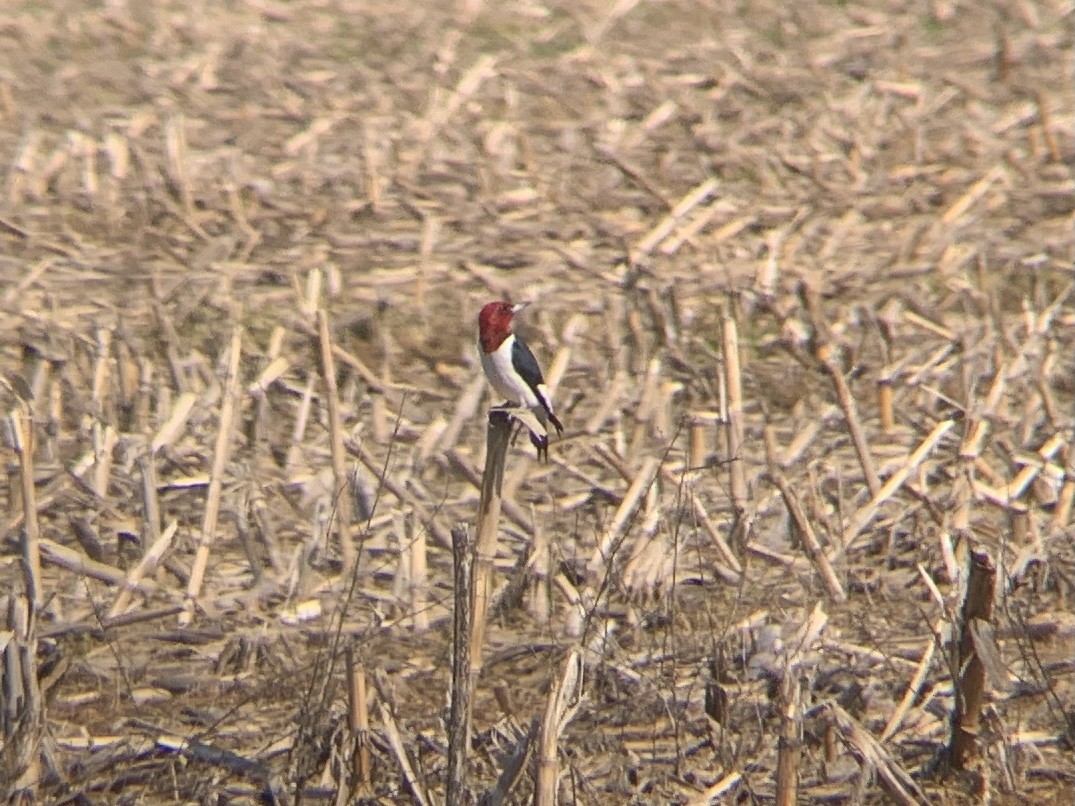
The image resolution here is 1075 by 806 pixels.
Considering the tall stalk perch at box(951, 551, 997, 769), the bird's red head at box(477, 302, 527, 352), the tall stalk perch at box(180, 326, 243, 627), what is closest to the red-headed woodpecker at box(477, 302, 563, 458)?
the bird's red head at box(477, 302, 527, 352)

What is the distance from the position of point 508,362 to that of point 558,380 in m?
1.20

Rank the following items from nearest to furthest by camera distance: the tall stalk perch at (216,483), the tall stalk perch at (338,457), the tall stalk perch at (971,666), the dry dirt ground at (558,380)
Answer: the tall stalk perch at (971,666) < the dry dirt ground at (558,380) < the tall stalk perch at (216,483) < the tall stalk perch at (338,457)

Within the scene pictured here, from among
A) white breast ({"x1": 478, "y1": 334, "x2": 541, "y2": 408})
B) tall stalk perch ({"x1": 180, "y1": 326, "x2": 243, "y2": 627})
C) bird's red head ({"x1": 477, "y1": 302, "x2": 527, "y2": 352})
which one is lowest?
tall stalk perch ({"x1": 180, "y1": 326, "x2": 243, "y2": 627})

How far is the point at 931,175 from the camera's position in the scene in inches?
372

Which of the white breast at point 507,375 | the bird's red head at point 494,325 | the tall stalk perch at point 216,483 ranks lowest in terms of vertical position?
the tall stalk perch at point 216,483

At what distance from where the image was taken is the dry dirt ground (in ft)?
16.2

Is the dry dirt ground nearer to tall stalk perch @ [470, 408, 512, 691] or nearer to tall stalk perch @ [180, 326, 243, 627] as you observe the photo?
tall stalk perch @ [180, 326, 243, 627]

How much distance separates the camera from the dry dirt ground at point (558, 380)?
16.2 feet

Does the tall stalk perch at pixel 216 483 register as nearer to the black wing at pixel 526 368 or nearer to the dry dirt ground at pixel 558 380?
the dry dirt ground at pixel 558 380

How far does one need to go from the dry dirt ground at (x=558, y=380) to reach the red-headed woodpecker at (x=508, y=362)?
1.30ft

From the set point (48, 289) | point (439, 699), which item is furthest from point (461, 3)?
point (439, 699)

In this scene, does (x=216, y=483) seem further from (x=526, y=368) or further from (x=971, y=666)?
(x=971, y=666)

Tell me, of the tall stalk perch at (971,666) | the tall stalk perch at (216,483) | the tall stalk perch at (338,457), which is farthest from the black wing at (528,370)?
the tall stalk perch at (971,666)

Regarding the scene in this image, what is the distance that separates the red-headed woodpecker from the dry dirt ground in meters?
0.40
